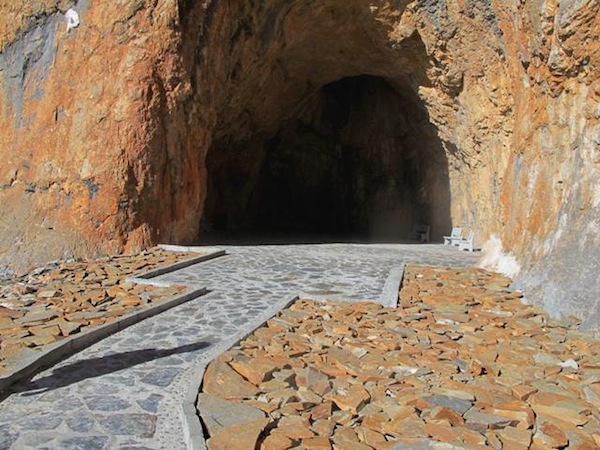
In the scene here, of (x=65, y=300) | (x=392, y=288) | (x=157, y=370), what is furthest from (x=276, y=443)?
(x=392, y=288)

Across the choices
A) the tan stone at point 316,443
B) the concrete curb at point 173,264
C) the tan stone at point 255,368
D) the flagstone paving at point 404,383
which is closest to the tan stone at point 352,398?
the flagstone paving at point 404,383

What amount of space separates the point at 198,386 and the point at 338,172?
23.6 meters

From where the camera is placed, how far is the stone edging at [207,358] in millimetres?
3875

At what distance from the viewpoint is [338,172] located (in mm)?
27734

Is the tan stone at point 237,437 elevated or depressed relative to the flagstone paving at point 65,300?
depressed

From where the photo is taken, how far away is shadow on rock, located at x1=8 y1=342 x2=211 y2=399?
16.0ft

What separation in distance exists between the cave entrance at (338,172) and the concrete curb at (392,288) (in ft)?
38.0

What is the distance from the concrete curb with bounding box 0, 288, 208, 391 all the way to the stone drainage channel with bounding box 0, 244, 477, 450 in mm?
88

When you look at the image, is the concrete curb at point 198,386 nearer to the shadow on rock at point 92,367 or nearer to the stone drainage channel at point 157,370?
the stone drainage channel at point 157,370

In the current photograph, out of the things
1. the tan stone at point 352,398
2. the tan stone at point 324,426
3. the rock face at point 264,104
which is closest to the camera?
the tan stone at point 324,426

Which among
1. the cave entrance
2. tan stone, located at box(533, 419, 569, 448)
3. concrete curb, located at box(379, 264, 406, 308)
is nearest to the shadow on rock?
concrete curb, located at box(379, 264, 406, 308)


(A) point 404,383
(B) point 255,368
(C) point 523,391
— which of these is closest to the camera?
(C) point 523,391

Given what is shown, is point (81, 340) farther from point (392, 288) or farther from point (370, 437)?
point (392, 288)

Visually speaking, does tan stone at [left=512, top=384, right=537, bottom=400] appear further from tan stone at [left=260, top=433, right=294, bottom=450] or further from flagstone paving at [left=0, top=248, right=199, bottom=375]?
flagstone paving at [left=0, top=248, right=199, bottom=375]
